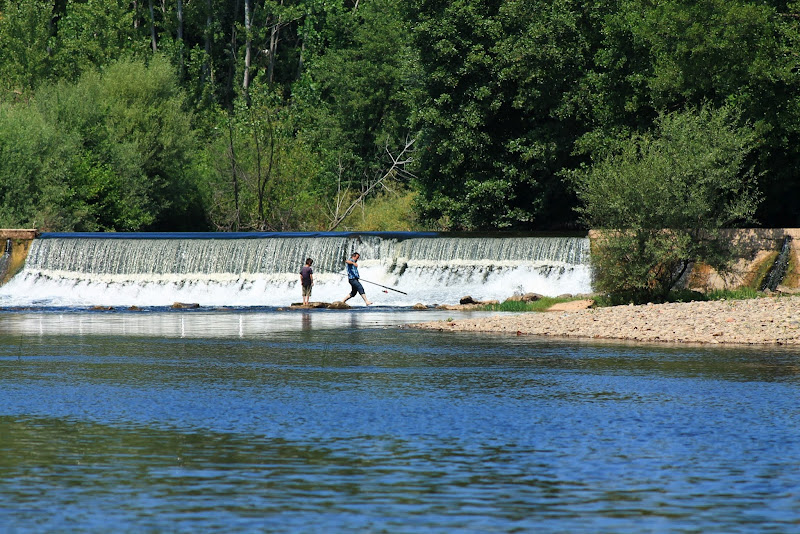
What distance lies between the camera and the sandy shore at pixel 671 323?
26.0 meters

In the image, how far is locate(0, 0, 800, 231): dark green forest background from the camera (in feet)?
139

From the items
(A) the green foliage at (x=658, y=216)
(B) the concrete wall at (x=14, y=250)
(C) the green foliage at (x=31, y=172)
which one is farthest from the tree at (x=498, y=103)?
(B) the concrete wall at (x=14, y=250)

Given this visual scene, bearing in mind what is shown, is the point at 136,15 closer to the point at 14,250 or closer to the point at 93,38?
the point at 93,38

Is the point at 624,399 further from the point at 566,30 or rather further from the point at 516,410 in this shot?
A: the point at 566,30

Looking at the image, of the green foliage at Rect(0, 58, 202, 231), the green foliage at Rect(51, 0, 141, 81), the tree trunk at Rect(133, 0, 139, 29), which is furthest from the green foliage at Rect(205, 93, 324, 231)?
the tree trunk at Rect(133, 0, 139, 29)

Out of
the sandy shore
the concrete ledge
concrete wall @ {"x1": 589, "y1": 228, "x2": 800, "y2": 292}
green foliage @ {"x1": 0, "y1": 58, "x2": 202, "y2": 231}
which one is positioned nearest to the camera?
the sandy shore

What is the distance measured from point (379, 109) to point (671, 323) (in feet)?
133

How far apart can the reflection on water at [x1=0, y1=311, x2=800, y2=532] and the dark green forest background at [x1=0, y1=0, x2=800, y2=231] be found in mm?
20158

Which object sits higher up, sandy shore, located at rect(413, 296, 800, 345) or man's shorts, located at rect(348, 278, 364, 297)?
man's shorts, located at rect(348, 278, 364, 297)

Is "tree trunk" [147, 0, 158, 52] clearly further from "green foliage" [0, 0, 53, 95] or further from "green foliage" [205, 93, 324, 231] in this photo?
"green foliage" [205, 93, 324, 231]

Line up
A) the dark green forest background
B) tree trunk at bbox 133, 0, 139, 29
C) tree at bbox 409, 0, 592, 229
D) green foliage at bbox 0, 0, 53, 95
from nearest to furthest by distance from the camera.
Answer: the dark green forest background
tree at bbox 409, 0, 592, 229
green foliage at bbox 0, 0, 53, 95
tree trunk at bbox 133, 0, 139, 29

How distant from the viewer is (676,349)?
79.0 ft

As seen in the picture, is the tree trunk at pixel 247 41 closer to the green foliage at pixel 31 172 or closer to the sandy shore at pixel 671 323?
the green foliage at pixel 31 172

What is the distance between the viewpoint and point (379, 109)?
6669 centimetres
